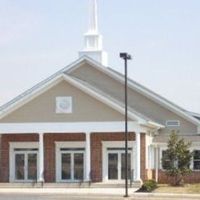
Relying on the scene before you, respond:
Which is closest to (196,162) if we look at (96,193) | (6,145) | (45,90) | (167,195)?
(45,90)

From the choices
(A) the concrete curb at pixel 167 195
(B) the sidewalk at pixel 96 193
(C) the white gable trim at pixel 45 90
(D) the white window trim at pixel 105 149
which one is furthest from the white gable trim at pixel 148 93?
(A) the concrete curb at pixel 167 195

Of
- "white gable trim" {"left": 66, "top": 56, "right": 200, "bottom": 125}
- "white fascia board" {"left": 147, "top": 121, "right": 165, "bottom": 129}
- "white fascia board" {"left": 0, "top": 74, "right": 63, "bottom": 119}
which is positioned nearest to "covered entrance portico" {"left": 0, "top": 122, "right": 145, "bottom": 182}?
"white fascia board" {"left": 147, "top": 121, "right": 165, "bottom": 129}

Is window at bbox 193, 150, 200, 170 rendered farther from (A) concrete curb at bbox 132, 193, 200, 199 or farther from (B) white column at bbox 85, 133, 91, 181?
(A) concrete curb at bbox 132, 193, 200, 199

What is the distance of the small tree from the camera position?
4800 centimetres

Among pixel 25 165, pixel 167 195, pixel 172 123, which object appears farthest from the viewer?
pixel 172 123

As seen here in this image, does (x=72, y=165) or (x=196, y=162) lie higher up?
(x=196, y=162)

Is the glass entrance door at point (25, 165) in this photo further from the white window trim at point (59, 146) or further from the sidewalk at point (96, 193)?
the sidewalk at point (96, 193)

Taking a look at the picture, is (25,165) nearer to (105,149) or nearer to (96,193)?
(105,149)

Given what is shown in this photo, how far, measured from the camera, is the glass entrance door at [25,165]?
171ft

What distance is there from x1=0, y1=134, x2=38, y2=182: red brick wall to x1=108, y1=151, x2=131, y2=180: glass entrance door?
5286mm

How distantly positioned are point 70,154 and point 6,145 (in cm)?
445

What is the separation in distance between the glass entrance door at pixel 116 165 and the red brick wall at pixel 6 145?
208 inches

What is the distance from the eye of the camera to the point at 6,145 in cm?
5244

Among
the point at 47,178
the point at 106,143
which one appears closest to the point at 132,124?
the point at 106,143
